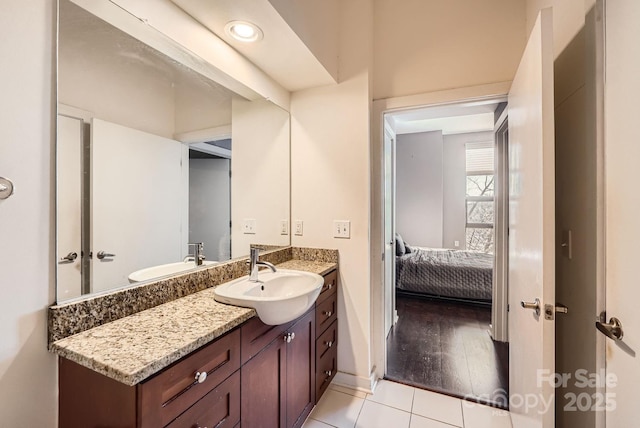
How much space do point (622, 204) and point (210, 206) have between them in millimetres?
1774

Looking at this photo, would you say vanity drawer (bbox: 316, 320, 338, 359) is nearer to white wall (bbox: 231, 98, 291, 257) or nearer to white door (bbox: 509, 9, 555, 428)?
white wall (bbox: 231, 98, 291, 257)

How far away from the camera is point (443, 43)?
1844 mm

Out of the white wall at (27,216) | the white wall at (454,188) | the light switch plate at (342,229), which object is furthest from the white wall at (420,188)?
the white wall at (27,216)

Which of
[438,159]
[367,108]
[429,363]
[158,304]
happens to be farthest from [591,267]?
[438,159]

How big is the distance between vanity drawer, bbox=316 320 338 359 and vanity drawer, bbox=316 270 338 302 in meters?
0.24

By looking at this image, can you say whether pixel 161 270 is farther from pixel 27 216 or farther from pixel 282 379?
pixel 282 379

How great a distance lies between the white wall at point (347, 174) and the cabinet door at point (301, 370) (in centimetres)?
41

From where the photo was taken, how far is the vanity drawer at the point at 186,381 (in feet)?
2.39

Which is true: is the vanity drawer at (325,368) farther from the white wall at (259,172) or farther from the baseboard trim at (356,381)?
the white wall at (259,172)

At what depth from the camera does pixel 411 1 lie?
1.94 m

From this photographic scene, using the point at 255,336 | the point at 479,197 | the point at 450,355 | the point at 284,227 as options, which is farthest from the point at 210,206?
the point at 479,197

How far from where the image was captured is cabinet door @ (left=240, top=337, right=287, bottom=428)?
109 cm

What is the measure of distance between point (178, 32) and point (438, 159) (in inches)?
203

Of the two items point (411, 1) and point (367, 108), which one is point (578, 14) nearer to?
point (367, 108)
